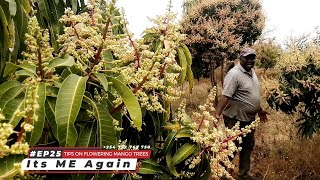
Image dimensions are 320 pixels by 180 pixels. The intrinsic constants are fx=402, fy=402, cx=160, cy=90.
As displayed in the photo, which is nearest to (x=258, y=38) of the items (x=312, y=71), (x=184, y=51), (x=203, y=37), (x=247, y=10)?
(x=247, y=10)

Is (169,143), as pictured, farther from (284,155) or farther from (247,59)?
(284,155)

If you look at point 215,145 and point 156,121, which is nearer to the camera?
point 215,145

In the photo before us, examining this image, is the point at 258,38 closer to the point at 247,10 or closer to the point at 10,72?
the point at 247,10

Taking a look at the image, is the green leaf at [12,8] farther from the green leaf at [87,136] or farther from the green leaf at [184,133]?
the green leaf at [184,133]

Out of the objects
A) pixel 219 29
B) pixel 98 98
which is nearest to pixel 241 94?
pixel 98 98

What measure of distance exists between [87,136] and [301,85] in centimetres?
362

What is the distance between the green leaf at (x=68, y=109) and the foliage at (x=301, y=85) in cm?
354

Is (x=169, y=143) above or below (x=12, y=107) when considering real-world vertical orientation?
below

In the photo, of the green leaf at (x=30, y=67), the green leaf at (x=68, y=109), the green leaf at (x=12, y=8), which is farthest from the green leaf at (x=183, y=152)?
the green leaf at (x=12, y=8)

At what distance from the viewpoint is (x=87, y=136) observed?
1208 mm

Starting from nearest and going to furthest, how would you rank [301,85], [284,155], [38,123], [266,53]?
[38,123], [301,85], [284,155], [266,53]

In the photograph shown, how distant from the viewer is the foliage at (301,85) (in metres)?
4.29

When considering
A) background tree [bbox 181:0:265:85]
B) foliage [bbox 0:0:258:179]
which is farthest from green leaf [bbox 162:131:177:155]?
background tree [bbox 181:0:265:85]

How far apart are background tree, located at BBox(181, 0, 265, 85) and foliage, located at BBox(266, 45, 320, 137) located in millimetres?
5919
